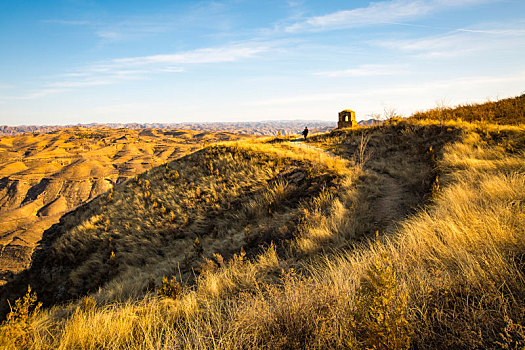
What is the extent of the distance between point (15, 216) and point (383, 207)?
78.1 meters

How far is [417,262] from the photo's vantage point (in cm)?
289

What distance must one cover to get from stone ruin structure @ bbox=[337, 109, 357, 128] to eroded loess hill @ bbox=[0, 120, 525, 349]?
489 cm

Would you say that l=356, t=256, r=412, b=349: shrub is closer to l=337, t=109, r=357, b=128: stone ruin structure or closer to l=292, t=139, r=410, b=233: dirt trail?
l=292, t=139, r=410, b=233: dirt trail

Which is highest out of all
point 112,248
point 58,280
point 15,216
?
point 112,248

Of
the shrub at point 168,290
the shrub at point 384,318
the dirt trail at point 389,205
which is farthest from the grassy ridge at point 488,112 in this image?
the shrub at point 168,290

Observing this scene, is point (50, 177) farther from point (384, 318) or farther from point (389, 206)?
point (384, 318)

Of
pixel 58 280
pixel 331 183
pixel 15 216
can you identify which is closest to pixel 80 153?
pixel 15 216

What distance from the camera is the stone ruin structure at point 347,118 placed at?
21.5m

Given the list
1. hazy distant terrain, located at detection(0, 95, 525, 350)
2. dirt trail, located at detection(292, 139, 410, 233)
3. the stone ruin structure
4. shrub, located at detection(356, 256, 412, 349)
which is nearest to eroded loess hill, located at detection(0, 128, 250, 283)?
hazy distant terrain, located at detection(0, 95, 525, 350)

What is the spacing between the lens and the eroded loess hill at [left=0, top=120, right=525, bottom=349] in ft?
6.33

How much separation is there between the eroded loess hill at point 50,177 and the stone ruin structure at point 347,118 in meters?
16.6

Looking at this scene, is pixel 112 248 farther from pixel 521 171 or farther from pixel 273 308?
pixel 521 171

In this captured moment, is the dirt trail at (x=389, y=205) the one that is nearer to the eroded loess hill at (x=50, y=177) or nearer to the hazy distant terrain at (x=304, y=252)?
the hazy distant terrain at (x=304, y=252)

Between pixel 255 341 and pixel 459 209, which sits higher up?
pixel 459 209
